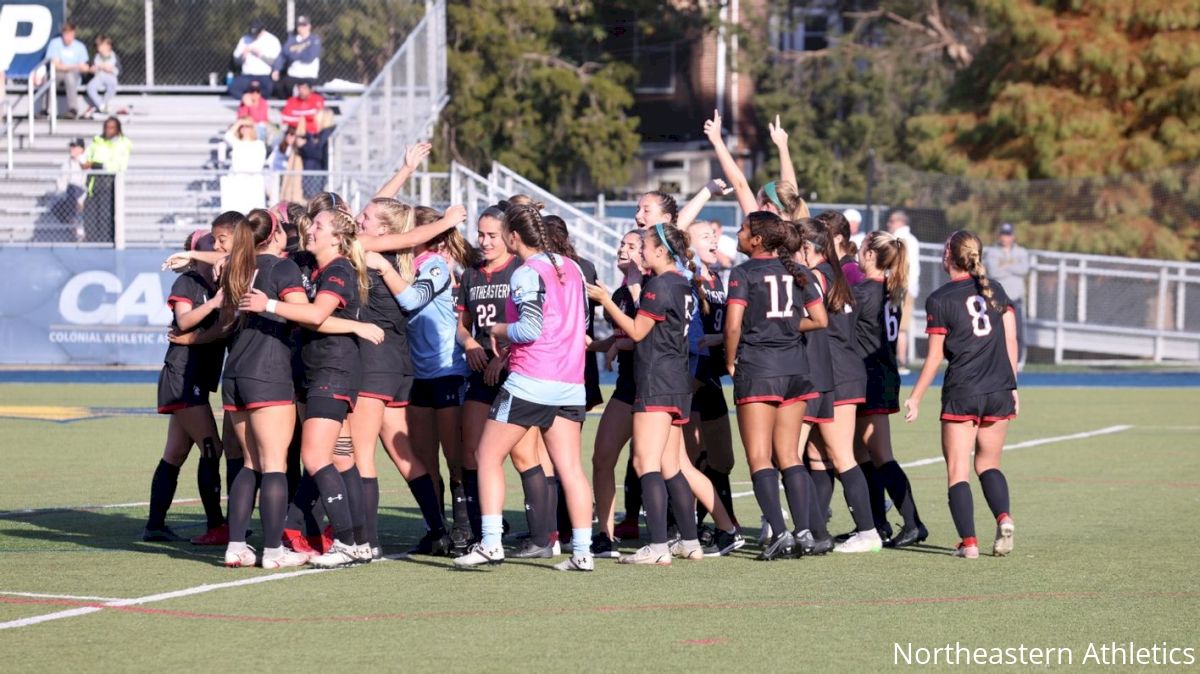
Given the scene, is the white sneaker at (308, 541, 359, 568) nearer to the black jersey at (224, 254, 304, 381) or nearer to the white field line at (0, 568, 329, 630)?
the white field line at (0, 568, 329, 630)

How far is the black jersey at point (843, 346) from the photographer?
31.7ft

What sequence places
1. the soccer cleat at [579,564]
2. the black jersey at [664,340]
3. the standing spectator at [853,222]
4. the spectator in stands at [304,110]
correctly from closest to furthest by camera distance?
the soccer cleat at [579,564] < the black jersey at [664,340] < the standing spectator at [853,222] < the spectator in stands at [304,110]

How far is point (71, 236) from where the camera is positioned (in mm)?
24578

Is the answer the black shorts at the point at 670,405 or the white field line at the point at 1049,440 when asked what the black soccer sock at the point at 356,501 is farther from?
the white field line at the point at 1049,440

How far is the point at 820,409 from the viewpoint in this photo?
943 centimetres

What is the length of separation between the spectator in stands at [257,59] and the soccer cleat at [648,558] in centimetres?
2230

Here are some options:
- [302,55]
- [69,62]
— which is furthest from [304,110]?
[69,62]

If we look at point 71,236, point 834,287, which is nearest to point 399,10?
point 71,236

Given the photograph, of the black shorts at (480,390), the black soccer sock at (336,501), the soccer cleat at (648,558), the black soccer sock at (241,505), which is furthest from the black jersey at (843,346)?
the black soccer sock at (241,505)

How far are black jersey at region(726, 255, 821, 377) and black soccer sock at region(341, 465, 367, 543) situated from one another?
2.17m

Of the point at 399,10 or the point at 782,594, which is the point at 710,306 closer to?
the point at 782,594

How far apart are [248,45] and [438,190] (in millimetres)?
4484

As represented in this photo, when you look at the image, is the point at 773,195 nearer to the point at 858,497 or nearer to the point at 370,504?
the point at 858,497

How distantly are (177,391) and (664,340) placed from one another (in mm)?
2896
